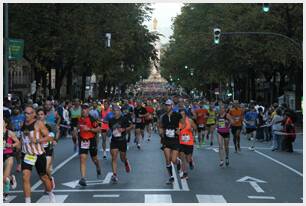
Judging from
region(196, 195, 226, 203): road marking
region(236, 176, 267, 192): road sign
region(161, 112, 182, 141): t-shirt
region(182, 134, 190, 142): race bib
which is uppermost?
region(161, 112, 182, 141): t-shirt

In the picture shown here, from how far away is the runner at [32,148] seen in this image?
1084 cm

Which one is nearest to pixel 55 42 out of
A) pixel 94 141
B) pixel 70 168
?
pixel 70 168

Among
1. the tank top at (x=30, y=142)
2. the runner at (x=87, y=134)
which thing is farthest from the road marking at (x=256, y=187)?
the tank top at (x=30, y=142)

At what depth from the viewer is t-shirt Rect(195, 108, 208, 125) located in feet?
80.8

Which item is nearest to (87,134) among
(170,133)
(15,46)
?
(170,133)

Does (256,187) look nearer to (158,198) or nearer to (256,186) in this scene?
(256,186)

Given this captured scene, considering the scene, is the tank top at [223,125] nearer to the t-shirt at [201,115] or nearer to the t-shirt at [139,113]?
the t-shirt at [201,115]

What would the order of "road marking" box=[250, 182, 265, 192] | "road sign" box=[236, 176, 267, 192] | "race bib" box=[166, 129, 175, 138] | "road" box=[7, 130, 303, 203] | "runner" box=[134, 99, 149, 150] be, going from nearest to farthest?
1. "road" box=[7, 130, 303, 203]
2. "road marking" box=[250, 182, 265, 192]
3. "road sign" box=[236, 176, 267, 192]
4. "race bib" box=[166, 129, 175, 138]
5. "runner" box=[134, 99, 149, 150]

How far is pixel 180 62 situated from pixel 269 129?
32051 mm

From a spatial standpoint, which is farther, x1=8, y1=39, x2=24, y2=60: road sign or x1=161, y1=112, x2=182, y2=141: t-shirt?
x1=8, y1=39, x2=24, y2=60: road sign

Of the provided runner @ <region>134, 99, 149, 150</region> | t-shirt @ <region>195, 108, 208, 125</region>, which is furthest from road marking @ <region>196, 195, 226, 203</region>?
t-shirt @ <region>195, 108, 208, 125</region>

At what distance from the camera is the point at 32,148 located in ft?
35.9

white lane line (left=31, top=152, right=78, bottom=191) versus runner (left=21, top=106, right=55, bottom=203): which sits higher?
runner (left=21, top=106, right=55, bottom=203)

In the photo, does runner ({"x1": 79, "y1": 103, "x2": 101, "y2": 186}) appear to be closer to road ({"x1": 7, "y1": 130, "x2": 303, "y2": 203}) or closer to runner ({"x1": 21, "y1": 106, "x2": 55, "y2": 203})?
road ({"x1": 7, "y1": 130, "x2": 303, "y2": 203})
